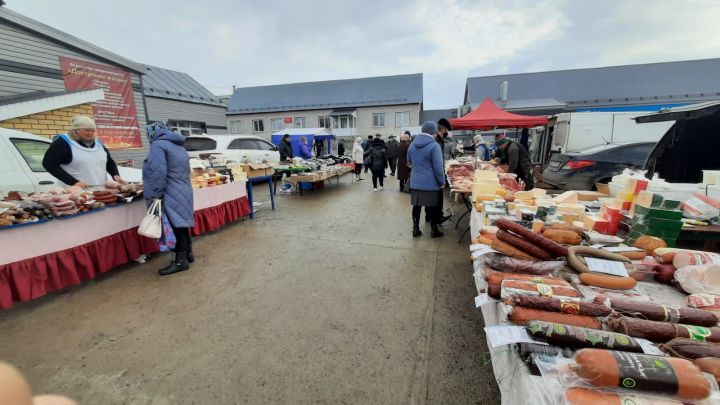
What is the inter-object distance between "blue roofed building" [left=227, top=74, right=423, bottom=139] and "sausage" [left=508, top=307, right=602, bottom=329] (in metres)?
26.5

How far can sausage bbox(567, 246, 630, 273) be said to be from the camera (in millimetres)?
1536

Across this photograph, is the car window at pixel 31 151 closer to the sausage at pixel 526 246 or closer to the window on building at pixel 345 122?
the sausage at pixel 526 246

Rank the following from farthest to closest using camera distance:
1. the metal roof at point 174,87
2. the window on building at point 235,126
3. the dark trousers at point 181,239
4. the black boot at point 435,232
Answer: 1. the window on building at point 235,126
2. the metal roof at point 174,87
3. the black boot at point 435,232
4. the dark trousers at point 181,239

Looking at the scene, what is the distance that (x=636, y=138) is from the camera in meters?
7.84

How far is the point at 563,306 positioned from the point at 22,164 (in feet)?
18.6

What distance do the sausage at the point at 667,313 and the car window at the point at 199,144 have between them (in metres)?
9.63

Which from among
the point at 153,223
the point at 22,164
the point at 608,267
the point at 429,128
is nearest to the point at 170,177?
the point at 153,223

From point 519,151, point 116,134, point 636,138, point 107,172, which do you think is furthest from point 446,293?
point 116,134

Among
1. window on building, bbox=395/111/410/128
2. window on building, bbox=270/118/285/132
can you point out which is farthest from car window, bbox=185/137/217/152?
window on building, bbox=270/118/285/132

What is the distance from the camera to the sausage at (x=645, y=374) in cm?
76

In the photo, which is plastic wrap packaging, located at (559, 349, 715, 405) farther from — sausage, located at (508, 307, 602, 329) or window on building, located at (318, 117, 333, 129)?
window on building, located at (318, 117, 333, 129)

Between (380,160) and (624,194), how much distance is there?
6392mm

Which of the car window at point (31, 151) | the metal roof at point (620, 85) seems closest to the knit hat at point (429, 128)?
the car window at point (31, 151)

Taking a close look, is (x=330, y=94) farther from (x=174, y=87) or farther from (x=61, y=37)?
(x=61, y=37)
